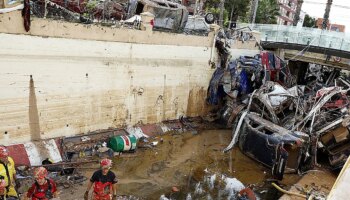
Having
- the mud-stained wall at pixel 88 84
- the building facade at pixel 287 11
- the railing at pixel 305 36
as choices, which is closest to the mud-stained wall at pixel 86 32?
the mud-stained wall at pixel 88 84

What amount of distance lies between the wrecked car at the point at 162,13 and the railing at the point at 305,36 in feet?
25.1

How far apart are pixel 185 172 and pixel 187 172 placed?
0.07 m

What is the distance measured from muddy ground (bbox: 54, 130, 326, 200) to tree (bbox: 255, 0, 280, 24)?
26.4m

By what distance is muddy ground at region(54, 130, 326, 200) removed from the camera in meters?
9.85

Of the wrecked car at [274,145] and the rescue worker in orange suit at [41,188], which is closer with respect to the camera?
the rescue worker in orange suit at [41,188]

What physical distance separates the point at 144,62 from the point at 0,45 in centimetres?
587

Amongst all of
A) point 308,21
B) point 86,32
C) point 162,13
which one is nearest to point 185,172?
point 86,32

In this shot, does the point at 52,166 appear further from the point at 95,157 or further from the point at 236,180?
the point at 236,180

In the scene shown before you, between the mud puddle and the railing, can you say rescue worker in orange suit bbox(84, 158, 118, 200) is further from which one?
the railing

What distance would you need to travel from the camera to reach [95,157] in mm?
11484

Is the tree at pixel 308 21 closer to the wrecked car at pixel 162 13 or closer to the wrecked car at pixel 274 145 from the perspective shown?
the wrecked car at pixel 162 13

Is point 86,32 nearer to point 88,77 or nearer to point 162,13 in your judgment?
point 88,77

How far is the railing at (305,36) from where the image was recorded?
18.7 meters

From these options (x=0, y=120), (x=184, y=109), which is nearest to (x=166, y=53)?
(x=184, y=109)
